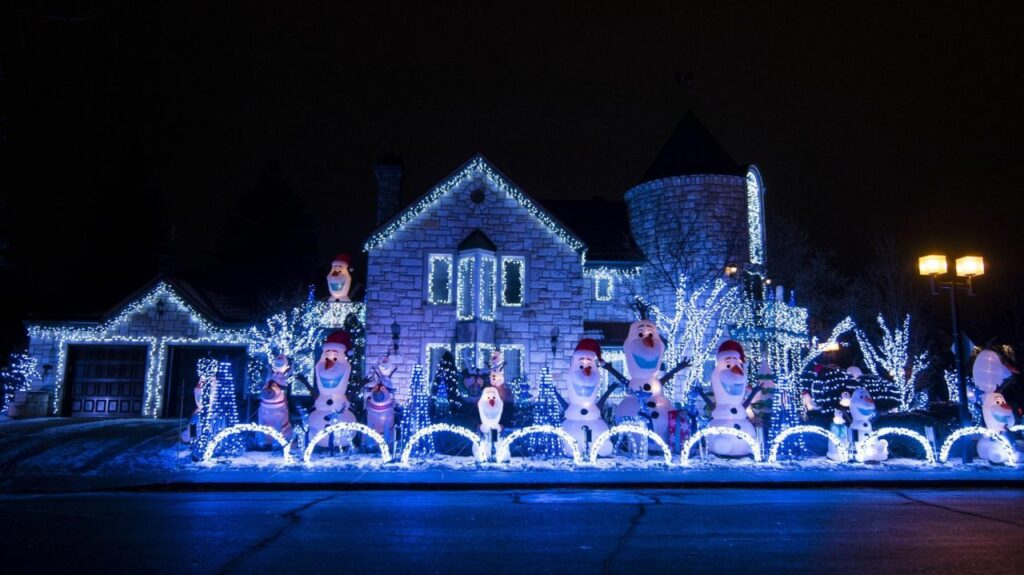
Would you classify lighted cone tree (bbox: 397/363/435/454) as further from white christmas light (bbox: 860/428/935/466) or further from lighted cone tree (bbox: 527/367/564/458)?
white christmas light (bbox: 860/428/935/466)

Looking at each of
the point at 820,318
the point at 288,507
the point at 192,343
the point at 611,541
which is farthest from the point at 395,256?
the point at 820,318

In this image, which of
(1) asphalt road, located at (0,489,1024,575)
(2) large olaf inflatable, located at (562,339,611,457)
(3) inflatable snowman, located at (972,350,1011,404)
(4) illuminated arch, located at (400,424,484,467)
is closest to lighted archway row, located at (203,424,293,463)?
(4) illuminated arch, located at (400,424,484,467)

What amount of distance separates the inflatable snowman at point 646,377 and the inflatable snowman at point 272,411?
732 centimetres

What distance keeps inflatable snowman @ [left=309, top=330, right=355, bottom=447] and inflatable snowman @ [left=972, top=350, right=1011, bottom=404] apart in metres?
13.6

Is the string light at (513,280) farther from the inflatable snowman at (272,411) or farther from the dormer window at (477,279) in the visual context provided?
the inflatable snowman at (272,411)

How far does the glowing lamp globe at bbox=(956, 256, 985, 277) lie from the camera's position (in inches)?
564

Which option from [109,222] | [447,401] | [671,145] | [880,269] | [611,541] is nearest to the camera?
[611,541]

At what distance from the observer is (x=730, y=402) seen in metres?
13.5

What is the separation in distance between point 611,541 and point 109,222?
49535 millimetres

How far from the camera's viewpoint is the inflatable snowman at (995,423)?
13234 mm

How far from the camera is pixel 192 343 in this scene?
22094mm

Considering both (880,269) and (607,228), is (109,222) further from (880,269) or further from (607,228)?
(880,269)

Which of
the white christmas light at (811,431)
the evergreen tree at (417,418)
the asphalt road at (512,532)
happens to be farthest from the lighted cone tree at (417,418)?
the white christmas light at (811,431)

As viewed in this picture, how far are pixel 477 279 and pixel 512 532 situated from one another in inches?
554
